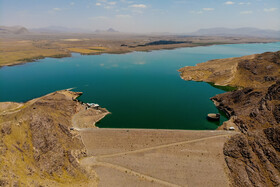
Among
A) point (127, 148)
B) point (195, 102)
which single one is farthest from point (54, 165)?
point (195, 102)

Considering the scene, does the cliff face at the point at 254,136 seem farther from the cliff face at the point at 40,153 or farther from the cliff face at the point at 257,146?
the cliff face at the point at 40,153

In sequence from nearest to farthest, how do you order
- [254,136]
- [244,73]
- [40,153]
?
[40,153] < [254,136] < [244,73]

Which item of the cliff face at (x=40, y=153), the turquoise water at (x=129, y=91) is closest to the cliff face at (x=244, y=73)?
the turquoise water at (x=129, y=91)

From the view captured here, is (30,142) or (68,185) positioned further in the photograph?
(30,142)

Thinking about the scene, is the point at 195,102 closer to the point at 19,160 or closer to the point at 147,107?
the point at 147,107

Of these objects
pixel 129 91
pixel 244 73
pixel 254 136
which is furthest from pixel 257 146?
pixel 244 73

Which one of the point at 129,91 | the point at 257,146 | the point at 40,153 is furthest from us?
the point at 129,91

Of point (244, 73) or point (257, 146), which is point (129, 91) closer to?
point (257, 146)
